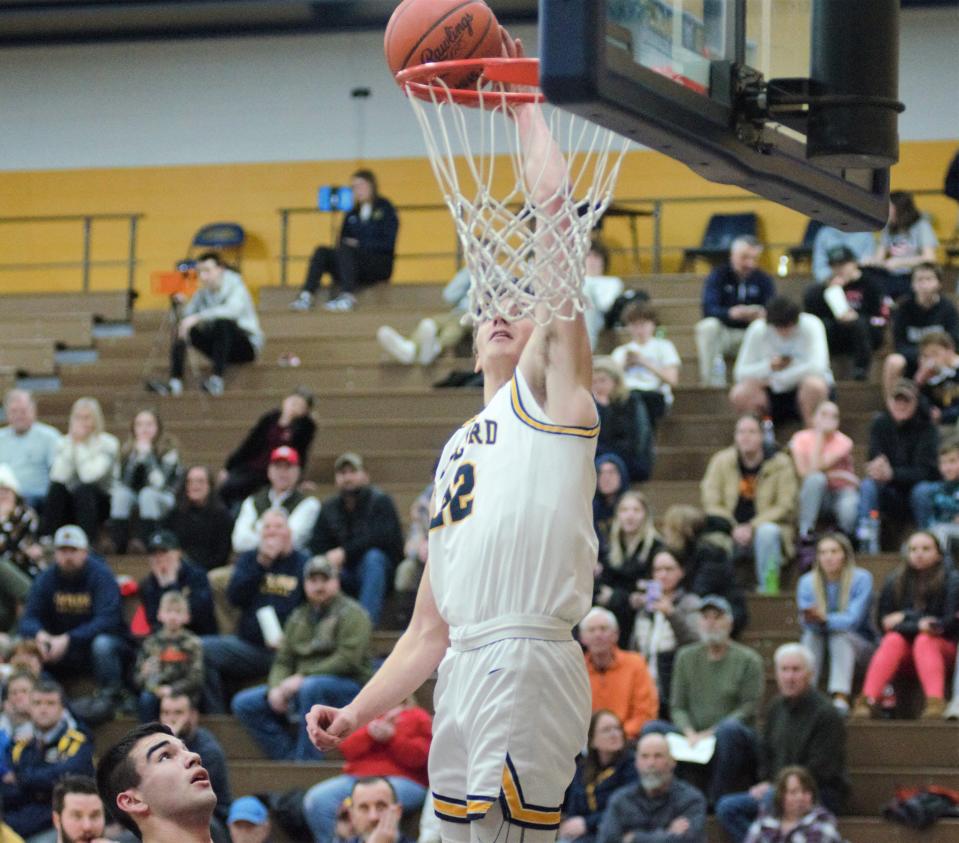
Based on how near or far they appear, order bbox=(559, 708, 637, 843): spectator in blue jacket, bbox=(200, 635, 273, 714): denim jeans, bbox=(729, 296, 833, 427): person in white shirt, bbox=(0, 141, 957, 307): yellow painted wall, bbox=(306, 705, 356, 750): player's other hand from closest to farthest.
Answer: bbox=(306, 705, 356, 750): player's other hand, bbox=(559, 708, 637, 843): spectator in blue jacket, bbox=(200, 635, 273, 714): denim jeans, bbox=(729, 296, 833, 427): person in white shirt, bbox=(0, 141, 957, 307): yellow painted wall

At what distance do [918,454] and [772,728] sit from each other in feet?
8.84

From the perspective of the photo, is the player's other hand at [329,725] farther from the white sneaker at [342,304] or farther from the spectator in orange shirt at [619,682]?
the white sneaker at [342,304]

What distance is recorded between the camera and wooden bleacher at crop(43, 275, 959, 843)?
386 inches

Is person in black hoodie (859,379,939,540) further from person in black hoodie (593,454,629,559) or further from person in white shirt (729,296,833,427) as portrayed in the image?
person in black hoodie (593,454,629,559)

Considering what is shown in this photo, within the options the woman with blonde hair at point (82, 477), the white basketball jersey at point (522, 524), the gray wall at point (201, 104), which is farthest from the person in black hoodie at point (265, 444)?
the white basketball jersey at point (522, 524)

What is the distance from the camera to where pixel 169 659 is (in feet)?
34.9

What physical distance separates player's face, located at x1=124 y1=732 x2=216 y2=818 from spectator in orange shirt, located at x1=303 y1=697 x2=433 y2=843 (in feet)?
15.6

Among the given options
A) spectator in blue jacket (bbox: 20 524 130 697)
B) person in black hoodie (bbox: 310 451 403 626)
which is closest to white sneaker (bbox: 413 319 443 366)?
person in black hoodie (bbox: 310 451 403 626)

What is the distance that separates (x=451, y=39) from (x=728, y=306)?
8918 millimetres

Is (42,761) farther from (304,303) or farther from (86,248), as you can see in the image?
(86,248)

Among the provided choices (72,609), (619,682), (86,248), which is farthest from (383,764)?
(86,248)

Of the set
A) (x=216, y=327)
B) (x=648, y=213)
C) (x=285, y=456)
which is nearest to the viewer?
(x=285, y=456)

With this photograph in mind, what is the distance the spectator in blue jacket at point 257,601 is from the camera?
36.1ft

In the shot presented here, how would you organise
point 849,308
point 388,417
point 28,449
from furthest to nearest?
point 388,417 < point 849,308 < point 28,449
